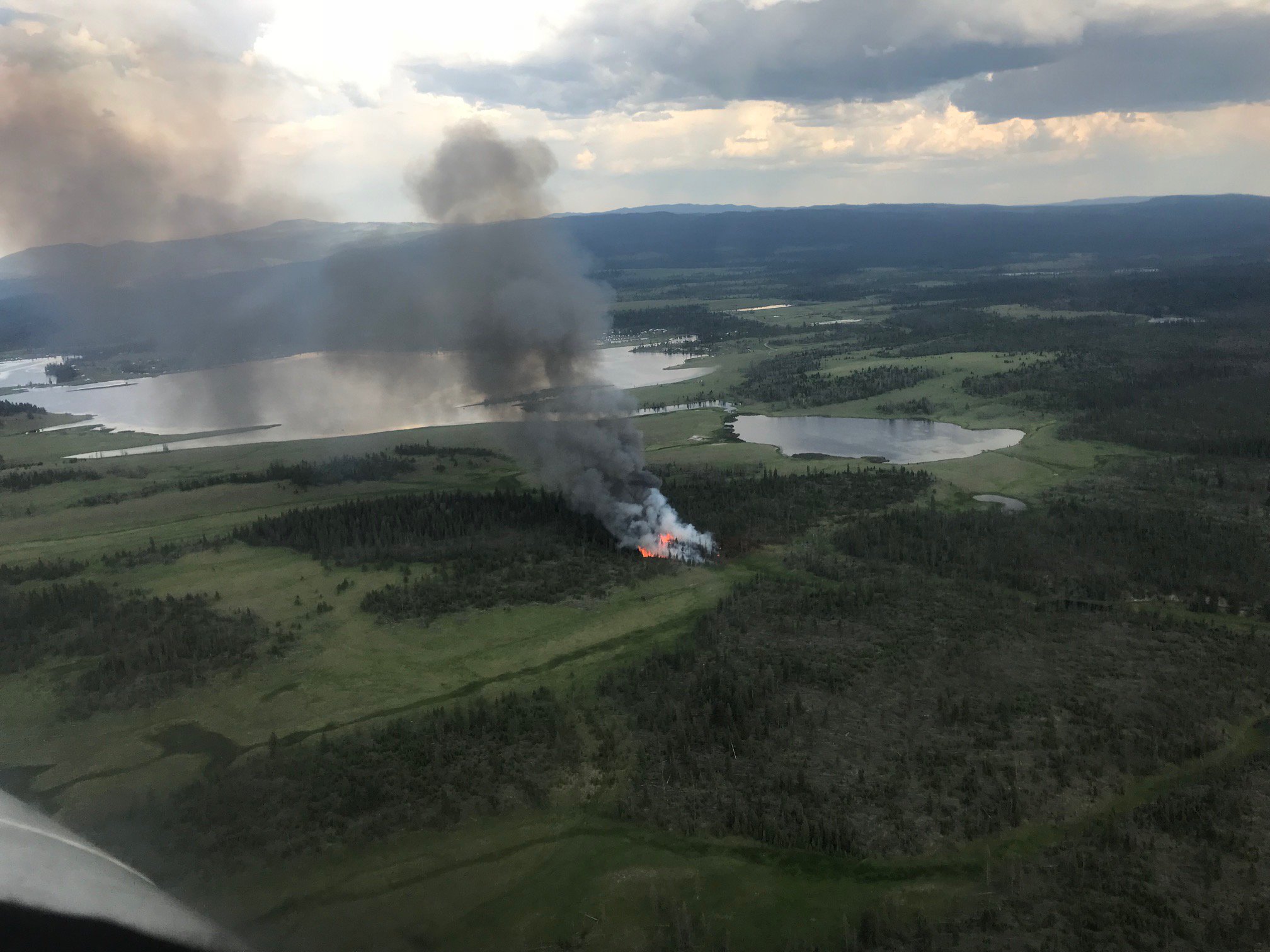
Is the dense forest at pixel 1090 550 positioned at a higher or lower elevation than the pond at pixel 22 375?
lower

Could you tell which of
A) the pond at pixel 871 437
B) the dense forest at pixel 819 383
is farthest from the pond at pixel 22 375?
the pond at pixel 871 437

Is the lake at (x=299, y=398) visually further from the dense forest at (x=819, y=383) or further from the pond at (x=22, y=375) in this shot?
the dense forest at (x=819, y=383)

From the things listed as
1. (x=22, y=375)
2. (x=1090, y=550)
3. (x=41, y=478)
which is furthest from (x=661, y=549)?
(x=22, y=375)

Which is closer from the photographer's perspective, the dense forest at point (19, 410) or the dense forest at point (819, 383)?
the dense forest at point (819, 383)

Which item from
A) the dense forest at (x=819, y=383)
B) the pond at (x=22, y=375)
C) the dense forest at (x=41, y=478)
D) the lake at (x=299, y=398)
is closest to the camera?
the dense forest at (x=41, y=478)

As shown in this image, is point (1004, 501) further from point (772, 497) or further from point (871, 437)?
point (871, 437)
